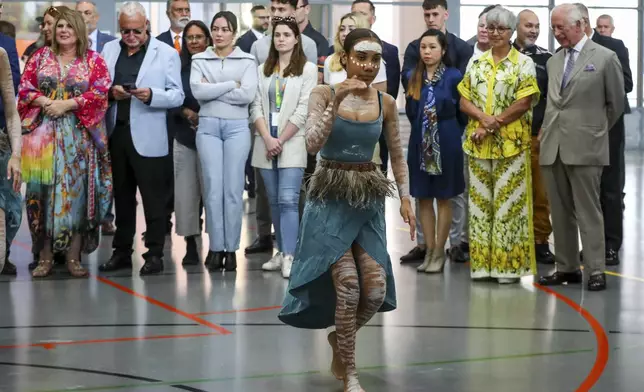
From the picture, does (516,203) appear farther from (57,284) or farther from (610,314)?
(57,284)

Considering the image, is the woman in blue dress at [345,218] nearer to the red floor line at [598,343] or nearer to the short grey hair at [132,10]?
the red floor line at [598,343]

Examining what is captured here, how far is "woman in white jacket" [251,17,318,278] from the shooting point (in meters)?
8.58

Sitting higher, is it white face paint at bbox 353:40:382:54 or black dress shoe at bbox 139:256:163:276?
white face paint at bbox 353:40:382:54

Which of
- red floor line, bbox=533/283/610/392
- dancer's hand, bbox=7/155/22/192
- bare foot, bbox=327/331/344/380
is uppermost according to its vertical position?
dancer's hand, bbox=7/155/22/192

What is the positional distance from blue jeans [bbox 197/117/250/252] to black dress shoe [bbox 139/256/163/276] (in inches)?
16.8

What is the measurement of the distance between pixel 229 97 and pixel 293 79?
510 millimetres

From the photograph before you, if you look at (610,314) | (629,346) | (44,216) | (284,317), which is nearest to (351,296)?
(284,317)

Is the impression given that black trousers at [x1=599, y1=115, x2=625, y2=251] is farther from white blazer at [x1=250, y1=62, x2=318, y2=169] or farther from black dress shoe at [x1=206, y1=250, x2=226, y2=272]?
black dress shoe at [x1=206, y1=250, x2=226, y2=272]

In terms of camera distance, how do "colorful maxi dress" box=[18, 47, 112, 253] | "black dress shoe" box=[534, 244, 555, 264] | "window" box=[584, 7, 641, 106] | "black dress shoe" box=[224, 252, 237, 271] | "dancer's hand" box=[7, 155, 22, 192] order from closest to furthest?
"dancer's hand" box=[7, 155, 22, 192]
"colorful maxi dress" box=[18, 47, 112, 253]
"black dress shoe" box=[224, 252, 237, 271]
"black dress shoe" box=[534, 244, 555, 264]
"window" box=[584, 7, 641, 106]

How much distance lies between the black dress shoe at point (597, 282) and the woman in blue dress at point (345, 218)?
9.33 feet

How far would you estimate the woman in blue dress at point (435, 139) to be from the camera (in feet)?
28.8

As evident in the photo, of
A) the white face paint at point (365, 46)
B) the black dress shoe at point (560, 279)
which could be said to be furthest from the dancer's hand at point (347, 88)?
the black dress shoe at point (560, 279)

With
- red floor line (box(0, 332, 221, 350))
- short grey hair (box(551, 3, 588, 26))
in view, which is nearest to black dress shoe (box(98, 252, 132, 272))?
red floor line (box(0, 332, 221, 350))

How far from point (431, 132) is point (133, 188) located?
7.64 feet
